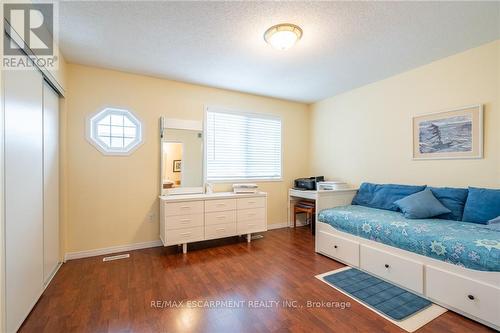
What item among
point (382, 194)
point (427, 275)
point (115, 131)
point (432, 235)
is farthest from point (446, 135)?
point (115, 131)

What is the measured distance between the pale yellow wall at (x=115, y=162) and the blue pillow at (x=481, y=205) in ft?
10.3

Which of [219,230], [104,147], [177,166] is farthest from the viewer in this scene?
[177,166]

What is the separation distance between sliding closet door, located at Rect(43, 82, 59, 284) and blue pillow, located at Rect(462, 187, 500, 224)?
4.18 m

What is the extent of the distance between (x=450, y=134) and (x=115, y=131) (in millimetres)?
4213

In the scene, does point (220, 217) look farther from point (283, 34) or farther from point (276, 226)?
point (283, 34)

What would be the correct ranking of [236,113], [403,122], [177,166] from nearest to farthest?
[403,122] → [177,166] → [236,113]

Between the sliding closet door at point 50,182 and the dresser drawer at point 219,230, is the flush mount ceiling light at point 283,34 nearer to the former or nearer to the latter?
the sliding closet door at point 50,182

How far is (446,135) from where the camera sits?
2.68m

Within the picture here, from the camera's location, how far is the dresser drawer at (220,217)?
3173mm

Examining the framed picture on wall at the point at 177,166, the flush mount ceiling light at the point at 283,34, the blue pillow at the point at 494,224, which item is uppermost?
the flush mount ceiling light at the point at 283,34

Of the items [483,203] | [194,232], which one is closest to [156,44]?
[194,232]

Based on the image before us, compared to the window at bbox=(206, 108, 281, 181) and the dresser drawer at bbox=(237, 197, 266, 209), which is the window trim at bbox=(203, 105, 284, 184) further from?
the dresser drawer at bbox=(237, 197, 266, 209)

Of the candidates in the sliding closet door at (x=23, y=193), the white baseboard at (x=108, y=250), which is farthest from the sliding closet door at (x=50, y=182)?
the white baseboard at (x=108, y=250)

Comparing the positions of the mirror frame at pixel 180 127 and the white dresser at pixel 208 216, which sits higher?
the mirror frame at pixel 180 127
